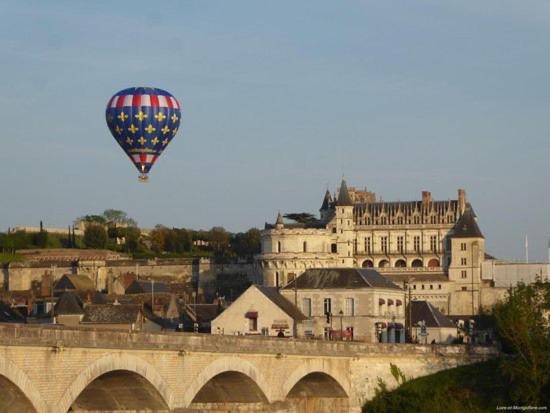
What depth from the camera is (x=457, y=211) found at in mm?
125688

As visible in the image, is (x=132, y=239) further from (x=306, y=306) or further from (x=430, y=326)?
(x=430, y=326)

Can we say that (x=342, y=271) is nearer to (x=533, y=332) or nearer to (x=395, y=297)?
(x=395, y=297)

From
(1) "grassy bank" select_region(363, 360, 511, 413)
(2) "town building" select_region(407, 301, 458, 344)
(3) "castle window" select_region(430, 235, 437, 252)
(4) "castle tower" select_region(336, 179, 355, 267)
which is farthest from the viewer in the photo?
(3) "castle window" select_region(430, 235, 437, 252)

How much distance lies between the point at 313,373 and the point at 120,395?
12914mm

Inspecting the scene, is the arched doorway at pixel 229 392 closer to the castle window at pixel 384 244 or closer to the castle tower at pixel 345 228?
the castle tower at pixel 345 228

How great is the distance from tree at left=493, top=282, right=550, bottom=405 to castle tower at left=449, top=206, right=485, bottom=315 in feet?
178

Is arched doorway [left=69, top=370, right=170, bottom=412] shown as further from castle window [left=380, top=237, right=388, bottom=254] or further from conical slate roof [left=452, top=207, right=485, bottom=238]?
castle window [left=380, top=237, right=388, bottom=254]

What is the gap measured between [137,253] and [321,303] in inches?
2979

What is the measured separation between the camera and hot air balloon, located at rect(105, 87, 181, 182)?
55.8m

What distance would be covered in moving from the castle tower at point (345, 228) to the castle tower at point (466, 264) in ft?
25.0

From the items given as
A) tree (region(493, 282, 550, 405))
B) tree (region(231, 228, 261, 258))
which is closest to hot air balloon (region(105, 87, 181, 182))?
tree (region(493, 282, 550, 405))

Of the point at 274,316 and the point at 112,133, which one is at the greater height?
the point at 112,133

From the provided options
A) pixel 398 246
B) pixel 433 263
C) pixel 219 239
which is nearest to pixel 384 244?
pixel 398 246

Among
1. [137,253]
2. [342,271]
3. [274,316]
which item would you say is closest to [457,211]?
[137,253]
